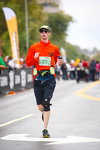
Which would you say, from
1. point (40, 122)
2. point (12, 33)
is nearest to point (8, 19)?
point (12, 33)

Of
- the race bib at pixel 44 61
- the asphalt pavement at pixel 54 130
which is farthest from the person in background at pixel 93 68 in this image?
the race bib at pixel 44 61

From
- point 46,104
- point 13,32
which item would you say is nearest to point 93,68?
point 13,32

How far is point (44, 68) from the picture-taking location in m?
6.73

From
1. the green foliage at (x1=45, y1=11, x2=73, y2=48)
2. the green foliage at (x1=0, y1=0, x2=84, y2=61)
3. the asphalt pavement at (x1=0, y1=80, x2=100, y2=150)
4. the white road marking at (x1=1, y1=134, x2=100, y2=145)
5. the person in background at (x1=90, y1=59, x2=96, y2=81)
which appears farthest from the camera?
the green foliage at (x1=45, y1=11, x2=73, y2=48)

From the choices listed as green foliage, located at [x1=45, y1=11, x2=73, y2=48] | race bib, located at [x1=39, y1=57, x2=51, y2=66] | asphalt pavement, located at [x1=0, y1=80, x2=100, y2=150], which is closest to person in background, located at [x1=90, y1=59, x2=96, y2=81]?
asphalt pavement, located at [x1=0, y1=80, x2=100, y2=150]

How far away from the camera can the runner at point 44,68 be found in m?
6.70

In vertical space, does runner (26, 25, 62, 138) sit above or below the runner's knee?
above

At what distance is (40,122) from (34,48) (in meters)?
2.12

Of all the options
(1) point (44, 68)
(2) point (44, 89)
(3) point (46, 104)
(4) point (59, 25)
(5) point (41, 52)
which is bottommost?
(3) point (46, 104)

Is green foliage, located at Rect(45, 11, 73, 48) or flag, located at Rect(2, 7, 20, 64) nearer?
flag, located at Rect(2, 7, 20, 64)

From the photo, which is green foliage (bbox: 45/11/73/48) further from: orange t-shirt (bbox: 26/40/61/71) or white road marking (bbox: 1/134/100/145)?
white road marking (bbox: 1/134/100/145)

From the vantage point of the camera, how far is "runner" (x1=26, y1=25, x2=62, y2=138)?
6695 mm

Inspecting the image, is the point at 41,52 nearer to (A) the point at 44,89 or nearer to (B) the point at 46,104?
(A) the point at 44,89

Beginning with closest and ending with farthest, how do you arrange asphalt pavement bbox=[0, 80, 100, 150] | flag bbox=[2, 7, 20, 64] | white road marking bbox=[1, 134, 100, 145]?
asphalt pavement bbox=[0, 80, 100, 150] < white road marking bbox=[1, 134, 100, 145] < flag bbox=[2, 7, 20, 64]
